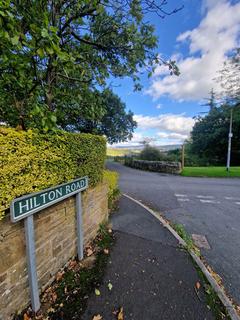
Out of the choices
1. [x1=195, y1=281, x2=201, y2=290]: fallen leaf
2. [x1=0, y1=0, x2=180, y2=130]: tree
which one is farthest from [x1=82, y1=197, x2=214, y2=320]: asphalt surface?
[x1=0, y1=0, x2=180, y2=130]: tree

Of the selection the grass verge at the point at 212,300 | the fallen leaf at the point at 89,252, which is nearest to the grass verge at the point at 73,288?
the fallen leaf at the point at 89,252

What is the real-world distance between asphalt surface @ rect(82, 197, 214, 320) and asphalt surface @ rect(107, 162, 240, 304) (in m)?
0.72

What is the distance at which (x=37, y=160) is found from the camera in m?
2.28

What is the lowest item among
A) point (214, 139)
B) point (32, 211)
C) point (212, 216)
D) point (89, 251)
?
point (212, 216)

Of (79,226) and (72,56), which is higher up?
(72,56)

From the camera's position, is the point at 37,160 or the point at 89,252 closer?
the point at 37,160

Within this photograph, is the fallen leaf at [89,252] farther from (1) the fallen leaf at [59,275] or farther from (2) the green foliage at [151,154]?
(2) the green foliage at [151,154]

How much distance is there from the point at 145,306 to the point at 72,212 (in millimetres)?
1753

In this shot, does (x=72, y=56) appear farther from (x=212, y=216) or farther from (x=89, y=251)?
(x=212, y=216)

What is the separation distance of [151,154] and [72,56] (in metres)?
19.5

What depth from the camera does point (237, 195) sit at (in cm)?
854

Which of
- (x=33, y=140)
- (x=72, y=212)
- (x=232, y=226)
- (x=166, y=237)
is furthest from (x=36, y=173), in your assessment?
(x=232, y=226)

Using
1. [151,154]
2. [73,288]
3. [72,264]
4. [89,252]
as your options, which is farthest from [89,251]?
[151,154]

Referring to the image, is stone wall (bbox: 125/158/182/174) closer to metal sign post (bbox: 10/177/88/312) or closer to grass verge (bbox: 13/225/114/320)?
grass verge (bbox: 13/225/114/320)
